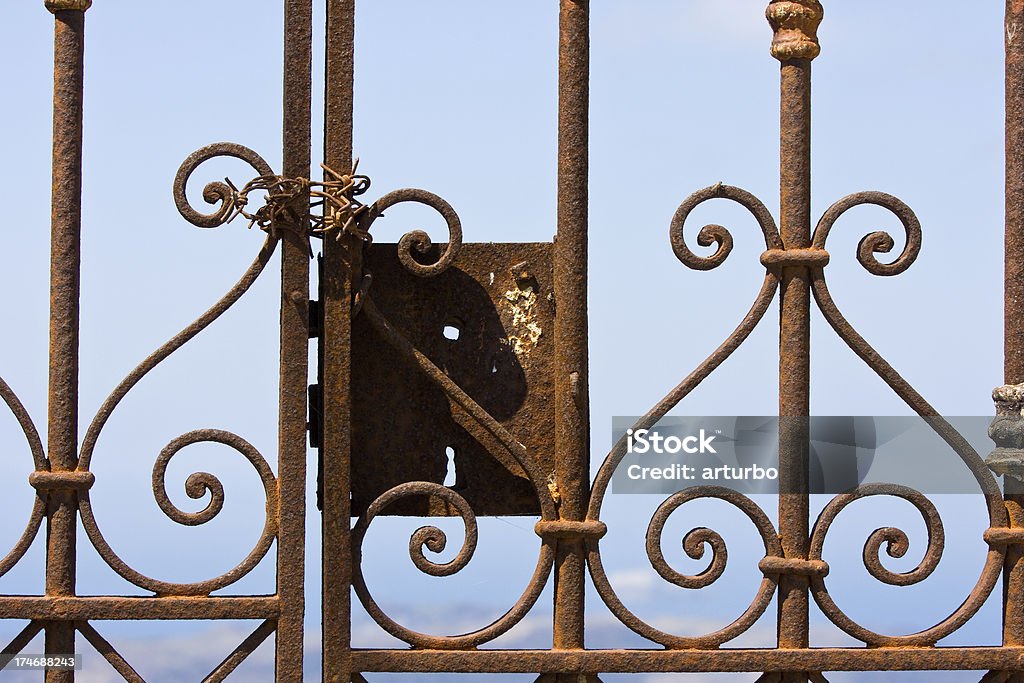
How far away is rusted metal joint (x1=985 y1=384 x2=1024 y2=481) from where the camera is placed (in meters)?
3.70

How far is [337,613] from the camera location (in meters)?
3.56

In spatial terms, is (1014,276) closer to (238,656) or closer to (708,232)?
(708,232)

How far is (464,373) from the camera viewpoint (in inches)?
147

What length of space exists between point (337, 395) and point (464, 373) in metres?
0.35

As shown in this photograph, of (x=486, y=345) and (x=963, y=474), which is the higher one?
(x=486, y=345)

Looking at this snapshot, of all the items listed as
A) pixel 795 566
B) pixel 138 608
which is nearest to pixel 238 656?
pixel 138 608

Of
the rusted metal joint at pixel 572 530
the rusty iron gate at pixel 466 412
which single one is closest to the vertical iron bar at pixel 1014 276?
the rusty iron gate at pixel 466 412

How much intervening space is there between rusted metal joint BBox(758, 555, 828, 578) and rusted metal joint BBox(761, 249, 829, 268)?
0.73m

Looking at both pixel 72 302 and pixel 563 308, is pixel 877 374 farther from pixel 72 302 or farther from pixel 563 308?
pixel 72 302

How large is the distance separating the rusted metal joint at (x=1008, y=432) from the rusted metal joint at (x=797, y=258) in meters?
0.58

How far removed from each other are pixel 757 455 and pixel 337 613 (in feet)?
3.68

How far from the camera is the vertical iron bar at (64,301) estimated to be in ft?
11.7

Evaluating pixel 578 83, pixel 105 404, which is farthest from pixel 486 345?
pixel 105 404

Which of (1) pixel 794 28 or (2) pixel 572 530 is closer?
(2) pixel 572 530
